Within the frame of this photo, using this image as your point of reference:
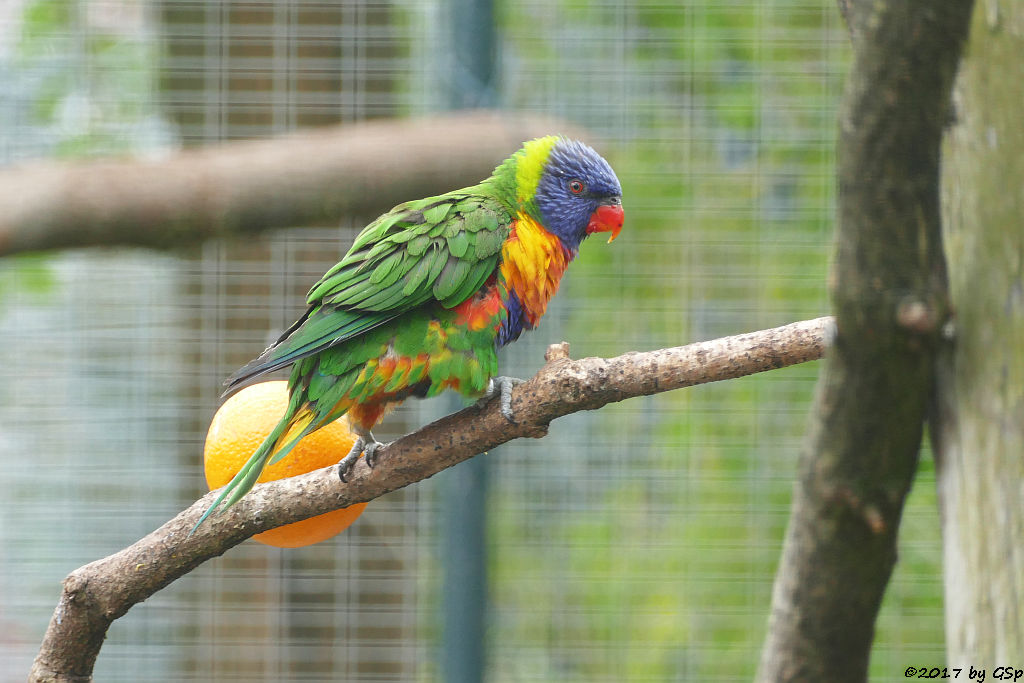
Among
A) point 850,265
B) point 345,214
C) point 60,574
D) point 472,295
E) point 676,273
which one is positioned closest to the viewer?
point 850,265

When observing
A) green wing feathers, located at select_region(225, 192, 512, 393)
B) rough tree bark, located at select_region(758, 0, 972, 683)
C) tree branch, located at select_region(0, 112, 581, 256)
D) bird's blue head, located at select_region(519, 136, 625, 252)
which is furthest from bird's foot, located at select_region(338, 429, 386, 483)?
tree branch, located at select_region(0, 112, 581, 256)

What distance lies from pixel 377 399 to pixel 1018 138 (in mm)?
724

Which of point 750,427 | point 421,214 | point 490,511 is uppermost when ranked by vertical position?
point 421,214

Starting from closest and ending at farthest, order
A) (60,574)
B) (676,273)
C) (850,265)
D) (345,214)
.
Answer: (850,265)
(345,214)
(60,574)
(676,273)

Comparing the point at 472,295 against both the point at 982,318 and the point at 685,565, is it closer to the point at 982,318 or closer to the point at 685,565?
the point at 982,318

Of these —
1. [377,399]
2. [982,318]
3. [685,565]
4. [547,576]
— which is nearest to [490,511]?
[547,576]

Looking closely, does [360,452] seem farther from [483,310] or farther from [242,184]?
[242,184]

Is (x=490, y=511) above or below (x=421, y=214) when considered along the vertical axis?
below

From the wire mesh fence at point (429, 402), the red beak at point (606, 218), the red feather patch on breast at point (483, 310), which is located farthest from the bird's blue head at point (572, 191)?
the wire mesh fence at point (429, 402)

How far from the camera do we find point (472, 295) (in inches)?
42.8

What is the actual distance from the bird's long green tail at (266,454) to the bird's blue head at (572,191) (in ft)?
1.35

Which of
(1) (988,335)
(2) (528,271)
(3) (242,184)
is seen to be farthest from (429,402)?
(1) (988,335)

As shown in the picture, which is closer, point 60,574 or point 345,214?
point 345,214

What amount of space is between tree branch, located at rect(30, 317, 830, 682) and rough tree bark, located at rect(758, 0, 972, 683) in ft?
0.76
